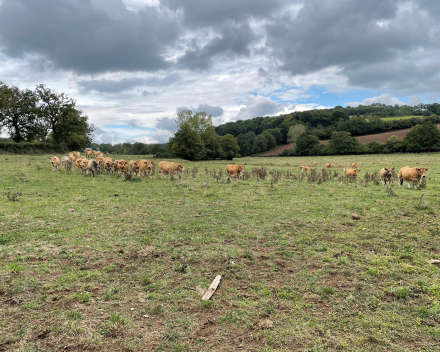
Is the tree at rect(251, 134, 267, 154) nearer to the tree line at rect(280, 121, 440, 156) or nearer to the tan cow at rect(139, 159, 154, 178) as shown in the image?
the tree line at rect(280, 121, 440, 156)

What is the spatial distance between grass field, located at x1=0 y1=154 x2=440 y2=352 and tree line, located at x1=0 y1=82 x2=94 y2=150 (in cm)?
4669

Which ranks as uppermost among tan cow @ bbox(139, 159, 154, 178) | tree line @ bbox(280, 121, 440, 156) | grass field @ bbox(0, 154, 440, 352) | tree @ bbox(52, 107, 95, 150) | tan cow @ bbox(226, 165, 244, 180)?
tree @ bbox(52, 107, 95, 150)

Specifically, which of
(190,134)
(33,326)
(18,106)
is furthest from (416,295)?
(18,106)

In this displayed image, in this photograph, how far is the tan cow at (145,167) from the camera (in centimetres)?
2113

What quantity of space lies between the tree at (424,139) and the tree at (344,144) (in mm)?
12222

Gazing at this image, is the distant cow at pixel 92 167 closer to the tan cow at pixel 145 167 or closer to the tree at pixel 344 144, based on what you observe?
the tan cow at pixel 145 167

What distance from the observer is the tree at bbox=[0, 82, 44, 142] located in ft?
144

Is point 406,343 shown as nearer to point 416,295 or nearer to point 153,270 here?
point 416,295

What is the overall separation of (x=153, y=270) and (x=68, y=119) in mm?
56099

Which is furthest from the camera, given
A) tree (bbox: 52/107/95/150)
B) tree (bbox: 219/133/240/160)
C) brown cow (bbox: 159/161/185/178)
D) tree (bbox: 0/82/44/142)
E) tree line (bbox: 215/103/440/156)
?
tree line (bbox: 215/103/440/156)

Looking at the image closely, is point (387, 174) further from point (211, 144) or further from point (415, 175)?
point (211, 144)

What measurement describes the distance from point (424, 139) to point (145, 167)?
68.8 metres

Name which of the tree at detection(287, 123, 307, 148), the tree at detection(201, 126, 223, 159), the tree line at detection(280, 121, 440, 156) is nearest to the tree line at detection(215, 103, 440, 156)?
the tree at detection(287, 123, 307, 148)

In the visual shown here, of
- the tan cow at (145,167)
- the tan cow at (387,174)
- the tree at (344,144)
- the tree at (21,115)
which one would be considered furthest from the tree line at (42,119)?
the tree at (344,144)
